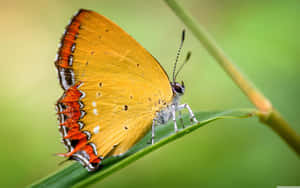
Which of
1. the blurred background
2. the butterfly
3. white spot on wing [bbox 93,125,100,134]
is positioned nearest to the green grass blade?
the butterfly

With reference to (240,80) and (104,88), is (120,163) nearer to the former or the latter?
(240,80)

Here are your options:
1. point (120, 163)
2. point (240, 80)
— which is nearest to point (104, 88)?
point (120, 163)

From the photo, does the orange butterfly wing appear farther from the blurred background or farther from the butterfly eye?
the blurred background

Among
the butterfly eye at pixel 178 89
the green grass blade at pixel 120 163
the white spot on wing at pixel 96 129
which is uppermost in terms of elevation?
the white spot on wing at pixel 96 129

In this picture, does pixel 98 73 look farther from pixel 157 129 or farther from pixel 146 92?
pixel 157 129

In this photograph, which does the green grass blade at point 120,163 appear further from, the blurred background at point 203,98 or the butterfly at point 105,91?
the blurred background at point 203,98

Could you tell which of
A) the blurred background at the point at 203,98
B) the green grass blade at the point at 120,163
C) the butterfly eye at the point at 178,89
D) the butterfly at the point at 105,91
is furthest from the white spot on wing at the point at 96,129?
the blurred background at the point at 203,98

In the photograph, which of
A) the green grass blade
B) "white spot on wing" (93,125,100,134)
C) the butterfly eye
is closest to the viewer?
the green grass blade
